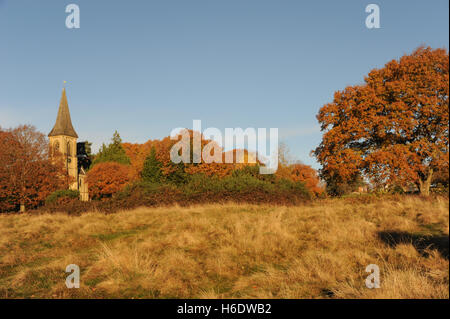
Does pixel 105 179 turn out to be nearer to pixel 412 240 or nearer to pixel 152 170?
pixel 152 170

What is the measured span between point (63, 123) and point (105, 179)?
2638 cm

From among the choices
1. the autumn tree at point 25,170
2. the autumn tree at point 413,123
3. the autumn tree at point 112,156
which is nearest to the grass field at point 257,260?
the autumn tree at point 413,123

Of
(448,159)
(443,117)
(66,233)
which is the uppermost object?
(443,117)

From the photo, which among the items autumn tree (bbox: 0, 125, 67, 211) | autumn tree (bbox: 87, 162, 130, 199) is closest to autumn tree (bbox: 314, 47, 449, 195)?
autumn tree (bbox: 0, 125, 67, 211)

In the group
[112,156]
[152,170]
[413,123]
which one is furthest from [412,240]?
[112,156]

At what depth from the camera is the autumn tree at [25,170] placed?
25.7 metres

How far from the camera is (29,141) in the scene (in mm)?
28250

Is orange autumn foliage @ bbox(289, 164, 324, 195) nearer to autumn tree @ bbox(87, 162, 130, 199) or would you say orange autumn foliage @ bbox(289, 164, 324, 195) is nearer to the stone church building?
autumn tree @ bbox(87, 162, 130, 199)

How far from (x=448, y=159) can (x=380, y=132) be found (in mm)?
5095

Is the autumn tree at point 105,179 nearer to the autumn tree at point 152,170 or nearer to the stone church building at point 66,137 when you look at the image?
the autumn tree at point 152,170

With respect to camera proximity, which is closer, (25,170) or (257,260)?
(257,260)

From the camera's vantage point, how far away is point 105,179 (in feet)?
156
